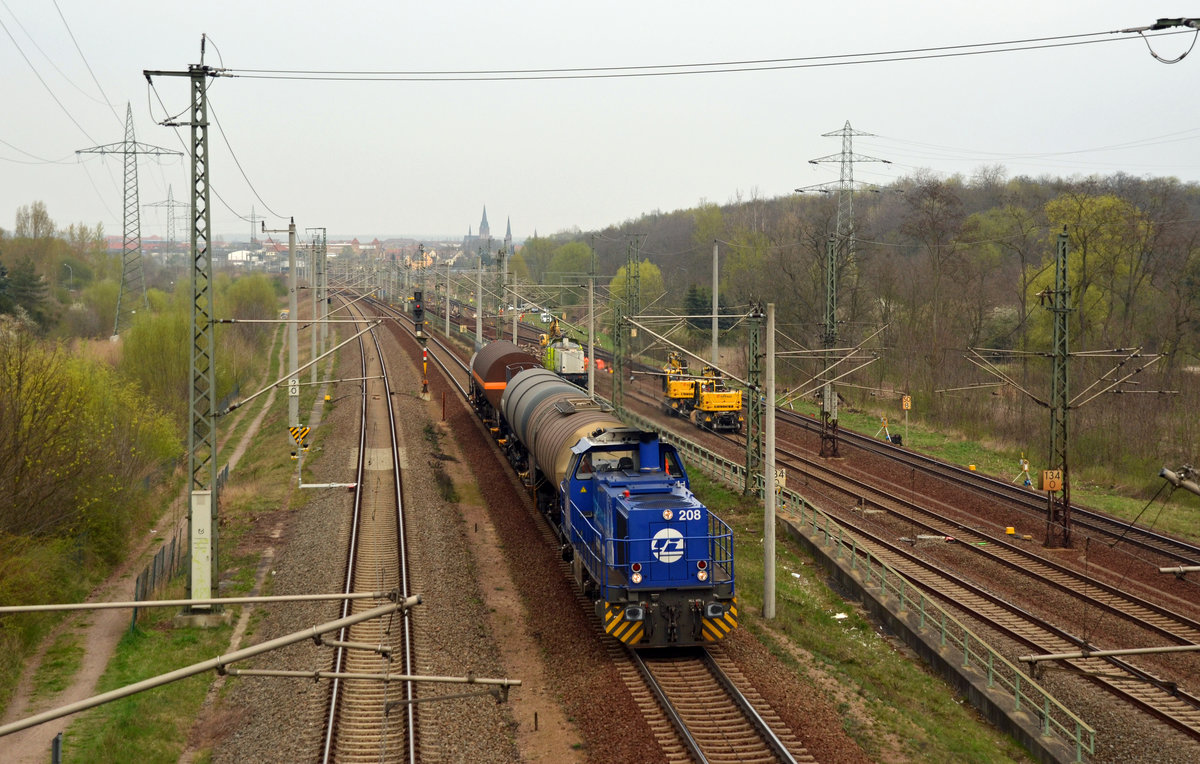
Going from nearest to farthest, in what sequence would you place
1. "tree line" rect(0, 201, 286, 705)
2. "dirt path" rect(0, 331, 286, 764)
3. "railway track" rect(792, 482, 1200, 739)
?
"dirt path" rect(0, 331, 286, 764), "railway track" rect(792, 482, 1200, 739), "tree line" rect(0, 201, 286, 705)

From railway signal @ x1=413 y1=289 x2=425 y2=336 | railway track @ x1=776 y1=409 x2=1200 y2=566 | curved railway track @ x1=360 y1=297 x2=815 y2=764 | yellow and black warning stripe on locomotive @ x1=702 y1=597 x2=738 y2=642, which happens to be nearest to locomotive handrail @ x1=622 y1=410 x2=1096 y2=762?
railway track @ x1=776 y1=409 x2=1200 y2=566

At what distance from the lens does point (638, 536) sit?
18.6 m

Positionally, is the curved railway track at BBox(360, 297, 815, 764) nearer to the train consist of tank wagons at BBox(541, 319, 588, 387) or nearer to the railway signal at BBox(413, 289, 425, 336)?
the railway signal at BBox(413, 289, 425, 336)

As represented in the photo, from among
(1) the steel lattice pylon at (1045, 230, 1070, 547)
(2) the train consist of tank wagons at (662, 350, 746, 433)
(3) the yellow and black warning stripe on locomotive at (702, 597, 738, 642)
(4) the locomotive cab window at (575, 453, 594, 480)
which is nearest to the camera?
(3) the yellow and black warning stripe on locomotive at (702, 597, 738, 642)

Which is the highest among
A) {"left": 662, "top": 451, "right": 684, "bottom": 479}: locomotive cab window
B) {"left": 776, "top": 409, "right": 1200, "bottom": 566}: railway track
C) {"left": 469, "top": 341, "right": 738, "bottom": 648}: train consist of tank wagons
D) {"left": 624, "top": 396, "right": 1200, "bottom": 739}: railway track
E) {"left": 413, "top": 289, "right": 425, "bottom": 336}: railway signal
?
{"left": 413, "top": 289, "right": 425, "bottom": 336}: railway signal

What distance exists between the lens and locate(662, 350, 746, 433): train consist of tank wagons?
5141 centimetres

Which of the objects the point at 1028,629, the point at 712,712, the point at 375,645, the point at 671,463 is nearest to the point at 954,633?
the point at 1028,629

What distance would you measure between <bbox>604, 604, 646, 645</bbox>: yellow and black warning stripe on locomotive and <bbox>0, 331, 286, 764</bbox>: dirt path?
30.8ft

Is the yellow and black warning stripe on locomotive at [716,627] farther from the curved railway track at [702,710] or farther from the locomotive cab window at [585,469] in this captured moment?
the locomotive cab window at [585,469]

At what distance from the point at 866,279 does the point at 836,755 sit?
6364 cm

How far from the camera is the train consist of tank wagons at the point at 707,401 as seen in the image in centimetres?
5141

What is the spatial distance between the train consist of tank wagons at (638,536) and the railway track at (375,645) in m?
4.07

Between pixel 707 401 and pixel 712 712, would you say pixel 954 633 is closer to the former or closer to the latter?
pixel 712 712

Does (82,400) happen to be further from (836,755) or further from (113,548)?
(836,755)
